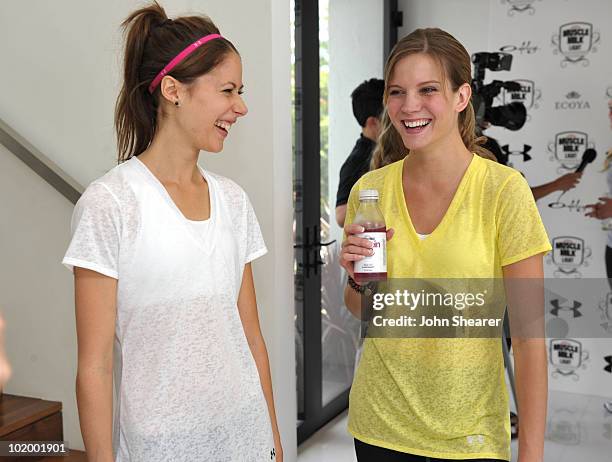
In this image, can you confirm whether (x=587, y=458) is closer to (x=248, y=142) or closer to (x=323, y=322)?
(x=323, y=322)

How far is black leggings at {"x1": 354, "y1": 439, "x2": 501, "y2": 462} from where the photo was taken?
1.43 metres

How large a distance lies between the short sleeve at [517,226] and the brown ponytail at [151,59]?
0.65 metres

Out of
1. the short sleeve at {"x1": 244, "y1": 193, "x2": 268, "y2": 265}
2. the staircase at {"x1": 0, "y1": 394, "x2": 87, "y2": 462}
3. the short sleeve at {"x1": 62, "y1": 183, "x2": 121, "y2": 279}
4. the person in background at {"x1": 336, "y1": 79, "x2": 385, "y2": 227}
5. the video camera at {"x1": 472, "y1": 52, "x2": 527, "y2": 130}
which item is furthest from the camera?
the video camera at {"x1": 472, "y1": 52, "x2": 527, "y2": 130}

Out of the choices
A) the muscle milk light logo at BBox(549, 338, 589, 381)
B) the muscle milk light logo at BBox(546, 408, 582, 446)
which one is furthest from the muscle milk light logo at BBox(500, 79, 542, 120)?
the muscle milk light logo at BBox(546, 408, 582, 446)

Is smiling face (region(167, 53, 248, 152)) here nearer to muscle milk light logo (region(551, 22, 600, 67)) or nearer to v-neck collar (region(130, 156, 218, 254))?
v-neck collar (region(130, 156, 218, 254))

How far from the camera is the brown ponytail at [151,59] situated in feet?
4.67

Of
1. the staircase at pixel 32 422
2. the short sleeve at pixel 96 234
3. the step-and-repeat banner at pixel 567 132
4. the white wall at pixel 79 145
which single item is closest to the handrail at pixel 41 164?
the white wall at pixel 79 145

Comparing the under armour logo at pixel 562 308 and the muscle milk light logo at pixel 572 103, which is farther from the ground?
the muscle milk light logo at pixel 572 103

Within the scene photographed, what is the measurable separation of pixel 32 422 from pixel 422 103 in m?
1.67

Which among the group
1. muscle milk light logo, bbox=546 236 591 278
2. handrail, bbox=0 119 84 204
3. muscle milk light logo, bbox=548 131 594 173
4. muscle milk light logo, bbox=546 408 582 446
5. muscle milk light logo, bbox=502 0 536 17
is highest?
muscle milk light logo, bbox=502 0 536 17

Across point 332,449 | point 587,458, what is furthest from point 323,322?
point 587,458

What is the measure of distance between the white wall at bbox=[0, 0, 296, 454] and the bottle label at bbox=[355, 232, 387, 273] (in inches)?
36.5

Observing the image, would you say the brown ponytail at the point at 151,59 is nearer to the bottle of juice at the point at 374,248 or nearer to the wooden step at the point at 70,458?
the bottle of juice at the point at 374,248

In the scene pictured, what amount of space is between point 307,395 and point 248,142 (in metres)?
1.66
